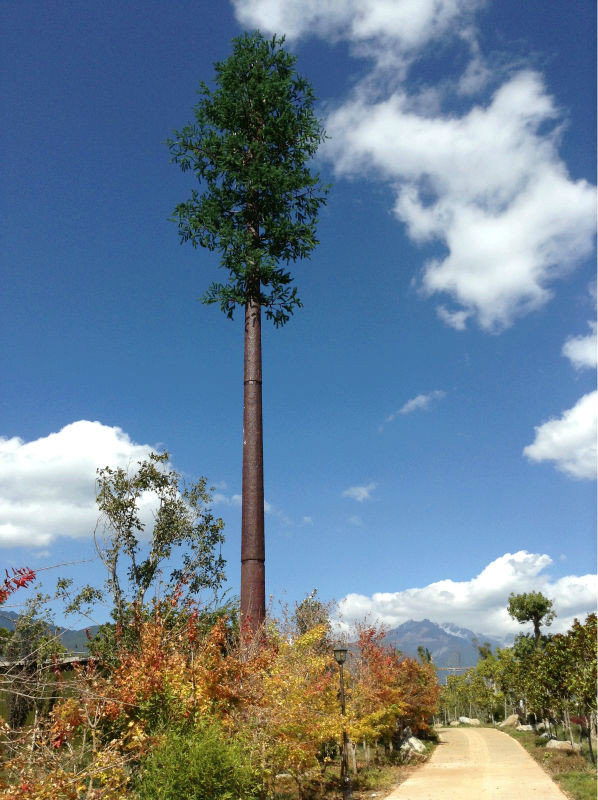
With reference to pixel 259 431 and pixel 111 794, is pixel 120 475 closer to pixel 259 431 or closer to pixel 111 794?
pixel 259 431

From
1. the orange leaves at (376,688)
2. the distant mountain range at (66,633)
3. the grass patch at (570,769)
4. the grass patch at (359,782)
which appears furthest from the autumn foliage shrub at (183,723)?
the grass patch at (570,769)

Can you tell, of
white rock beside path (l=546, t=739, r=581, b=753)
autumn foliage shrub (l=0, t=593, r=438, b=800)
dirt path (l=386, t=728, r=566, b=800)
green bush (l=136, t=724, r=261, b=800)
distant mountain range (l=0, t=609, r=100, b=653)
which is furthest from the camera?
white rock beside path (l=546, t=739, r=581, b=753)

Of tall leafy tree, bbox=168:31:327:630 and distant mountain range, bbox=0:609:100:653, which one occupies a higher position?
tall leafy tree, bbox=168:31:327:630

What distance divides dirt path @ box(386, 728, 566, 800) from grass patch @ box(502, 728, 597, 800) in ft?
1.08

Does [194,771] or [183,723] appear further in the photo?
[183,723]

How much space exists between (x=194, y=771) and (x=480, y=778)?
1464 centimetres

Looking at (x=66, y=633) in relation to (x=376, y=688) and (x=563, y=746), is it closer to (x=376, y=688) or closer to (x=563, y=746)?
(x=376, y=688)

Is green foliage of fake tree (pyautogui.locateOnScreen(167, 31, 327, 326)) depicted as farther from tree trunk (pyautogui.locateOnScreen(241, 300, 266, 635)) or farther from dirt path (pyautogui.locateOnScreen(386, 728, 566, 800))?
dirt path (pyautogui.locateOnScreen(386, 728, 566, 800))

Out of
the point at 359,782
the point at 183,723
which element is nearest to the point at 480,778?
the point at 359,782

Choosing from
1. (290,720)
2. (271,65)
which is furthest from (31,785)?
(271,65)

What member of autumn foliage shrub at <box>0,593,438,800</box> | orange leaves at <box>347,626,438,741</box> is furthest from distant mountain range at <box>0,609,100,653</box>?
orange leaves at <box>347,626,438,741</box>

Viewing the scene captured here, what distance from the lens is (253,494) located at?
16.6 meters

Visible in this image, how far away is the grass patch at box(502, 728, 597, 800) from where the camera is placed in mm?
15680

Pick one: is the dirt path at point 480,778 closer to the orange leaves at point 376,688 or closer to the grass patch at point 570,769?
the grass patch at point 570,769
